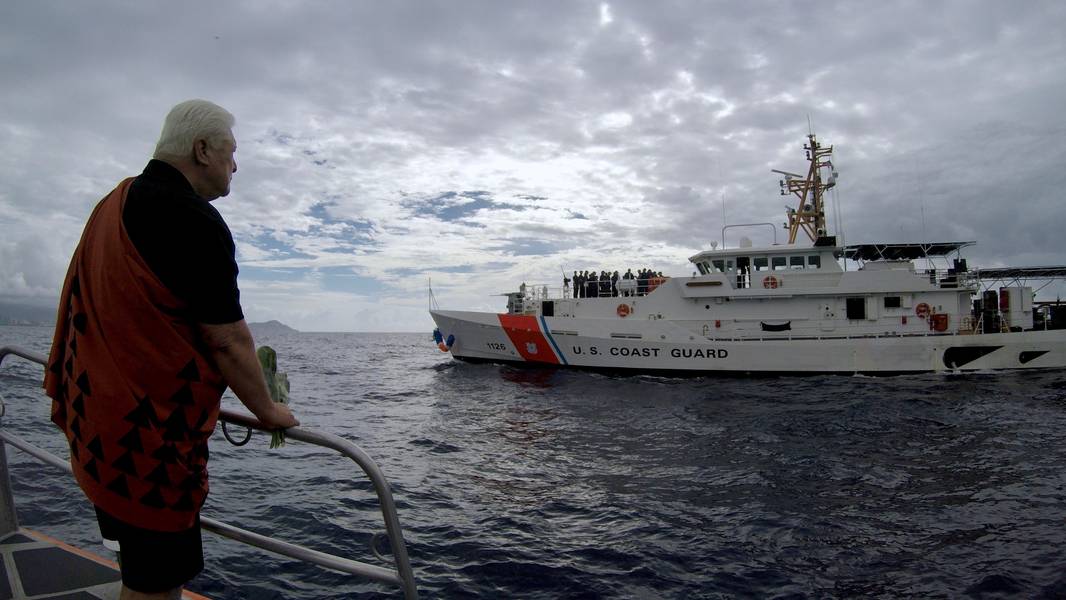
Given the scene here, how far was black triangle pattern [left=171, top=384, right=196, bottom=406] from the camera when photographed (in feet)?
4.62

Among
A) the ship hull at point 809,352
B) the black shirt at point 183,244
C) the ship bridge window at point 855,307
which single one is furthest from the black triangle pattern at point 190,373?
the ship bridge window at point 855,307

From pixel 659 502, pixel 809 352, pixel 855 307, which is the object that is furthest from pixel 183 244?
pixel 855 307

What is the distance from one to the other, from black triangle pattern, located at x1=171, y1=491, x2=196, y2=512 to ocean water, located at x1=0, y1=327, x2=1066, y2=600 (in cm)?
260

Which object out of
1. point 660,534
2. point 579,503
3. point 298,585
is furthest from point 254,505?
point 660,534

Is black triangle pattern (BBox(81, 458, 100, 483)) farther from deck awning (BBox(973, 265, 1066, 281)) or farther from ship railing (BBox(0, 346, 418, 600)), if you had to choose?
deck awning (BBox(973, 265, 1066, 281))

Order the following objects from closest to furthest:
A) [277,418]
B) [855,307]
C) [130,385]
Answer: [130,385], [277,418], [855,307]

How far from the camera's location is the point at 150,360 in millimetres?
1363

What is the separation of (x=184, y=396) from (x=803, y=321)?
17.5m

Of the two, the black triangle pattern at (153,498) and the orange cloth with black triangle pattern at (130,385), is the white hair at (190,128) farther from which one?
the black triangle pattern at (153,498)

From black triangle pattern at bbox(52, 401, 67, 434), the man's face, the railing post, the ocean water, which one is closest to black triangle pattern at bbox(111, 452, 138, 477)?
black triangle pattern at bbox(52, 401, 67, 434)

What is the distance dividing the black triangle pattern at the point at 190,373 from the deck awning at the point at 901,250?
61.4ft

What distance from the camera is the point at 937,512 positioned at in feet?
16.8

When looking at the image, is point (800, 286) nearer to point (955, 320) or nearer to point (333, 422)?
point (955, 320)

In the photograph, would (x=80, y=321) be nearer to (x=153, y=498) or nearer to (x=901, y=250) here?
(x=153, y=498)
